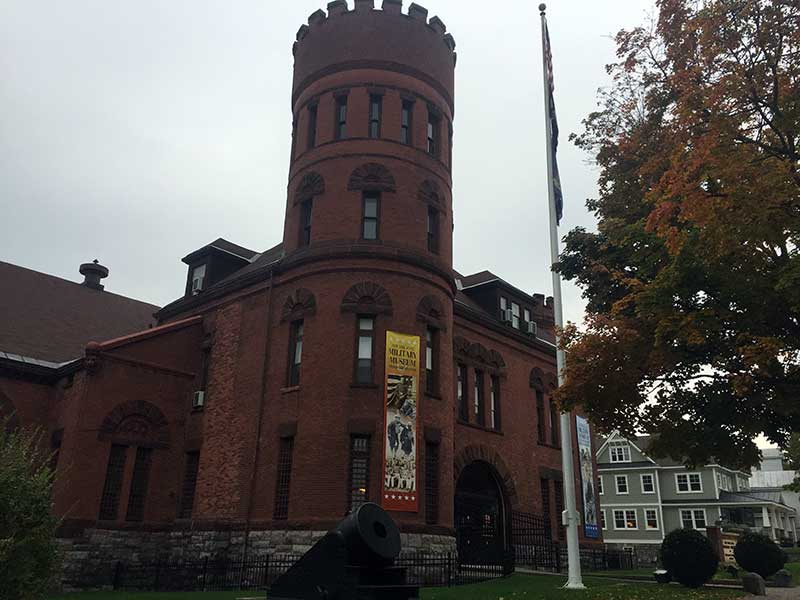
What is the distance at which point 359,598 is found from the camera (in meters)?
10.0

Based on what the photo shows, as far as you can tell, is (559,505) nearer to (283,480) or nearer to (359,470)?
(359,470)

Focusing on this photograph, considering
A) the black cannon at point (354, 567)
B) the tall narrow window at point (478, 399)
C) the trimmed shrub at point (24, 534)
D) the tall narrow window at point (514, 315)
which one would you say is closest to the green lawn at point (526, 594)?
the black cannon at point (354, 567)

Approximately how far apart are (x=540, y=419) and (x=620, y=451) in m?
36.0

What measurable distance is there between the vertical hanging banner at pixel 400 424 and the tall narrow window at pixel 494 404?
319 inches

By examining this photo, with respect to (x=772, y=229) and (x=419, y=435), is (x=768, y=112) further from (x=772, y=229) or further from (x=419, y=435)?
(x=419, y=435)

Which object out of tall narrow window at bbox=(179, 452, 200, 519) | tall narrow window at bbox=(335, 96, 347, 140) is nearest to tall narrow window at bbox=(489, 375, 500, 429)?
tall narrow window at bbox=(179, 452, 200, 519)

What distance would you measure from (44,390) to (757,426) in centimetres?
2389

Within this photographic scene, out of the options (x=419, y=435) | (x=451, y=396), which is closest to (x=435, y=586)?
(x=419, y=435)

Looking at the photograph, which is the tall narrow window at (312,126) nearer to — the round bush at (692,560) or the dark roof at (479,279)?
the dark roof at (479,279)

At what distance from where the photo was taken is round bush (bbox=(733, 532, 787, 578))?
→ 71.8ft

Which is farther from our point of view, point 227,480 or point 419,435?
point 227,480

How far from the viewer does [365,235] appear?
22703 mm

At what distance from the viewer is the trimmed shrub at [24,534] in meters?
9.61

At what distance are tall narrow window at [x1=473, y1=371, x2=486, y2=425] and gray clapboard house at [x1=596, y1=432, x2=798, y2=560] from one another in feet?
113
